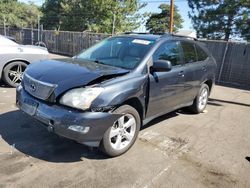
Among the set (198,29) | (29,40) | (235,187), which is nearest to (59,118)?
(235,187)

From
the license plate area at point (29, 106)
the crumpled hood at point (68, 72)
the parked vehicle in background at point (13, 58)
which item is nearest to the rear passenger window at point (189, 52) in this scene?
the crumpled hood at point (68, 72)

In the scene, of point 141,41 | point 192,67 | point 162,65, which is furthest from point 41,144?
point 192,67

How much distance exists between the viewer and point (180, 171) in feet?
12.6

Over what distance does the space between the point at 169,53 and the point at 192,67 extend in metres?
0.83

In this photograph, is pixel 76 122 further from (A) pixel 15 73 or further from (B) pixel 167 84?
(A) pixel 15 73

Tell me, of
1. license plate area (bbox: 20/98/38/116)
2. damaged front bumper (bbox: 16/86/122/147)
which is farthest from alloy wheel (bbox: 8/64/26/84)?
damaged front bumper (bbox: 16/86/122/147)

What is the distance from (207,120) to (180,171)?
2.58 metres

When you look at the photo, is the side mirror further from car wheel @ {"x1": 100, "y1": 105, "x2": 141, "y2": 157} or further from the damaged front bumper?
the damaged front bumper

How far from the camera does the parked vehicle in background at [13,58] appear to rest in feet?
→ 24.0

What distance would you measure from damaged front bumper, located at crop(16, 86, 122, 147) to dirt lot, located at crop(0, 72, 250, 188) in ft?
1.38

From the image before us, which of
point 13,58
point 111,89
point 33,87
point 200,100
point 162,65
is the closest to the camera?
point 111,89

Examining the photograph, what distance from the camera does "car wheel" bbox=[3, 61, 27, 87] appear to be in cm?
743

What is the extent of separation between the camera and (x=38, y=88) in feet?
12.9

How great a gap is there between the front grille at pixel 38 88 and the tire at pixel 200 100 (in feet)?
11.6
